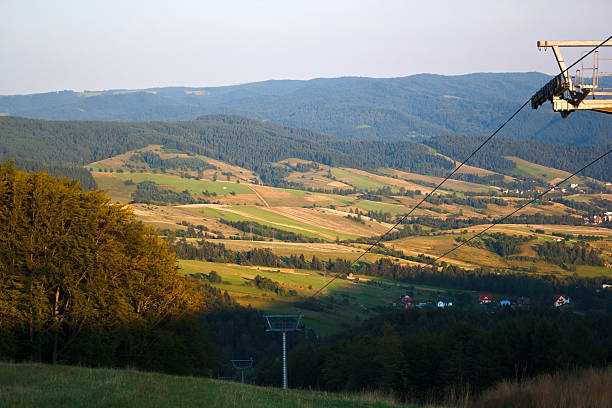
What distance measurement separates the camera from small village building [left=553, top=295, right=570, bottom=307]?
Answer: 322ft

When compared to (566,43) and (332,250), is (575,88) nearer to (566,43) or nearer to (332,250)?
(566,43)

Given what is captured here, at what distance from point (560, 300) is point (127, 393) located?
97415 mm

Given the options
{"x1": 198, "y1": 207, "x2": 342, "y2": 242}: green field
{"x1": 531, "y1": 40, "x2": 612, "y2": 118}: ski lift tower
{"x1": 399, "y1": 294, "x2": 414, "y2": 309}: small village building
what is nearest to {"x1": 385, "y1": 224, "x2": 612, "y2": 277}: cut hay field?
{"x1": 198, "y1": 207, "x2": 342, "y2": 242}: green field

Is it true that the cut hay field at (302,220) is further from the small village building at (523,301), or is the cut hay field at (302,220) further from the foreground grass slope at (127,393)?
the foreground grass slope at (127,393)

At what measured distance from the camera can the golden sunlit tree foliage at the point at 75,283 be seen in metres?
29.1

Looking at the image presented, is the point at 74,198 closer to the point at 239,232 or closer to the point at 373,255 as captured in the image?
the point at 373,255

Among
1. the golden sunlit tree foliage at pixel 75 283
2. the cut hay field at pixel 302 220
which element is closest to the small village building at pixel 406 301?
the cut hay field at pixel 302 220

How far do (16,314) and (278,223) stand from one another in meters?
147

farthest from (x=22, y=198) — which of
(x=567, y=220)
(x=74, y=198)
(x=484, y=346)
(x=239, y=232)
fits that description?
(x=567, y=220)

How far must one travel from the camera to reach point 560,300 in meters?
99.6

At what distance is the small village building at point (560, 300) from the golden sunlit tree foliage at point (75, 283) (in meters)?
78.9

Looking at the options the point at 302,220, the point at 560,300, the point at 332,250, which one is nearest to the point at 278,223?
the point at 302,220

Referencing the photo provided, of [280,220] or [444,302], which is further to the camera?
[280,220]

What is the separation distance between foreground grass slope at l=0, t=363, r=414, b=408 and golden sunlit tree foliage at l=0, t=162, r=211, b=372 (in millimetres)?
11242
